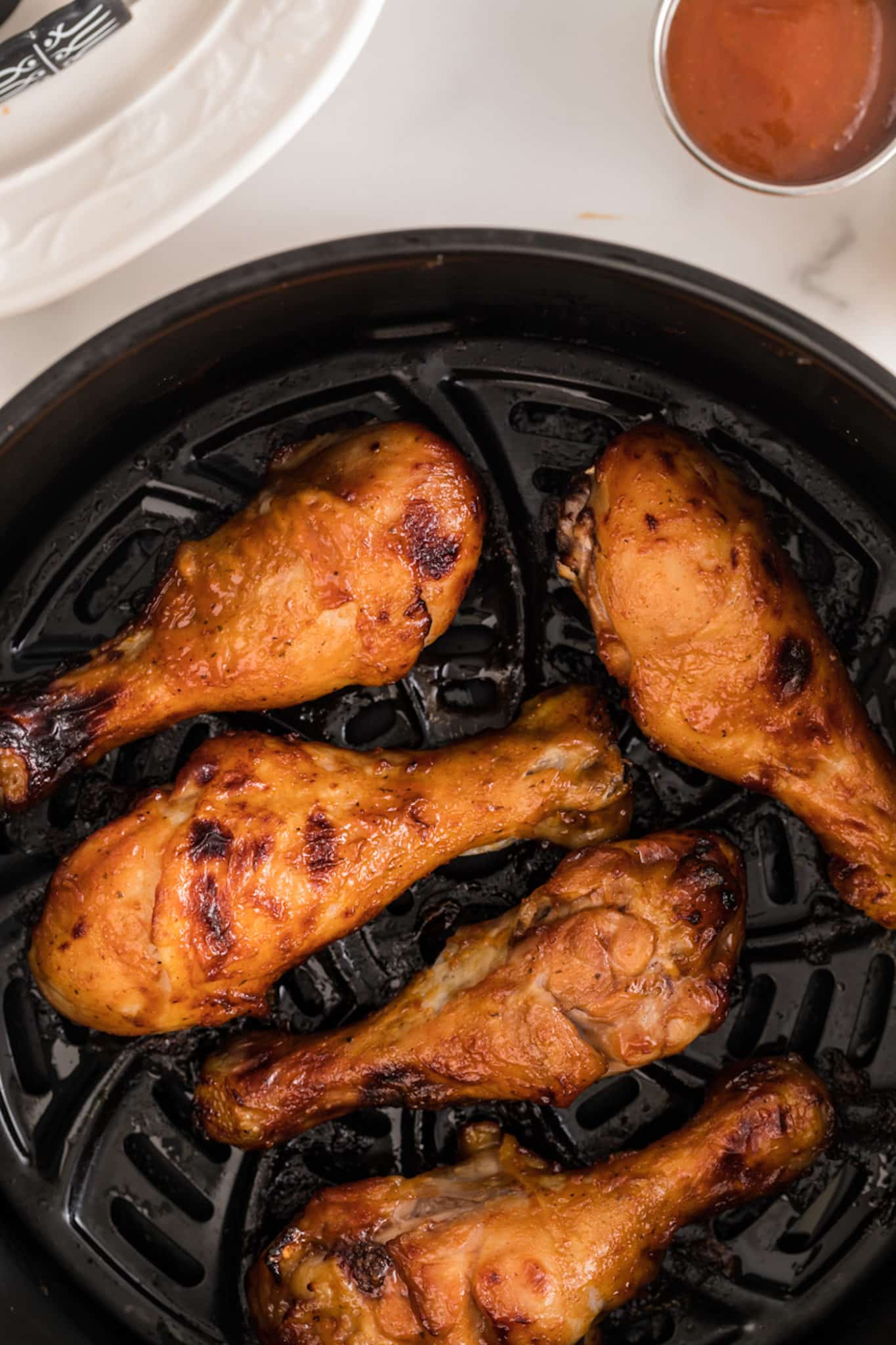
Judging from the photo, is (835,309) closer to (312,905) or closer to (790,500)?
(790,500)

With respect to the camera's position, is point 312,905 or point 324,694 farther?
point 324,694

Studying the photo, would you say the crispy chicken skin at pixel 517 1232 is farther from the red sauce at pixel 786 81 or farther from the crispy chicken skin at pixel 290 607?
the red sauce at pixel 786 81

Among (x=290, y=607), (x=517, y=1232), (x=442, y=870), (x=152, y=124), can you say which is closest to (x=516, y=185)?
(x=152, y=124)

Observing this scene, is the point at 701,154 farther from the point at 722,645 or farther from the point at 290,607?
the point at 290,607

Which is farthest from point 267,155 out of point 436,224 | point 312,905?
point 312,905

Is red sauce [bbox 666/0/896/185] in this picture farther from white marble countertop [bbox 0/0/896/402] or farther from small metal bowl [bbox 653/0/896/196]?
white marble countertop [bbox 0/0/896/402]
